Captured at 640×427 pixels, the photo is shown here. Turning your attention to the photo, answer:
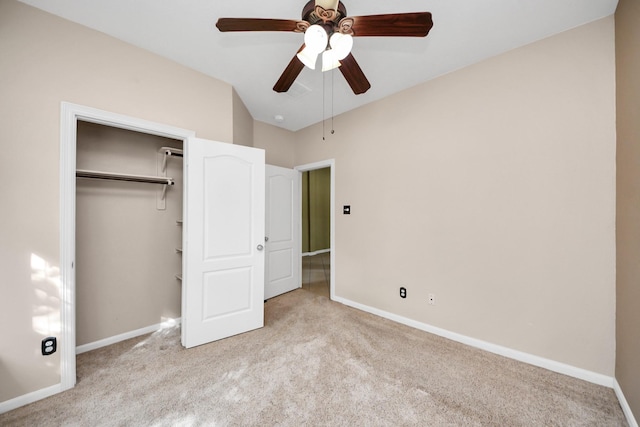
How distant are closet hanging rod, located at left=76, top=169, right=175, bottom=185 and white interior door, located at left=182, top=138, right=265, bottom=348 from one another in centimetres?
43

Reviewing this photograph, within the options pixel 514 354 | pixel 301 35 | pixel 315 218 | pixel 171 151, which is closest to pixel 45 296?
pixel 171 151

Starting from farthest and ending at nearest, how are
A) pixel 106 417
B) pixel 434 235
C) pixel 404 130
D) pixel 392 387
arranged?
pixel 404 130
pixel 434 235
pixel 392 387
pixel 106 417

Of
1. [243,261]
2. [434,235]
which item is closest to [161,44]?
[243,261]

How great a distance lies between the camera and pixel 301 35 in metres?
2.03

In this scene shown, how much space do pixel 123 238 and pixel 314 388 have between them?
233cm

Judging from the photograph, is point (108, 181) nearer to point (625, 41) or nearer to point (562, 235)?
point (562, 235)

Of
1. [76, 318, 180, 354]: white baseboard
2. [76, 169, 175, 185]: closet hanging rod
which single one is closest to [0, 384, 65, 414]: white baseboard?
[76, 318, 180, 354]: white baseboard

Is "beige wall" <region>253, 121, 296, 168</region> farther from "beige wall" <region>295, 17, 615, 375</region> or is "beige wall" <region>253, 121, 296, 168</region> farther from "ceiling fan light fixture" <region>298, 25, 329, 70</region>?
"ceiling fan light fixture" <region>298, 25, 329, 70</region>

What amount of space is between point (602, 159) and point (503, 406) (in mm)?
1887

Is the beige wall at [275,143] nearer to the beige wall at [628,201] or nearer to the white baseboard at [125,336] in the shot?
the white baseboard at [125,336]

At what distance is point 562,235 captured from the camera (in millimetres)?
1910

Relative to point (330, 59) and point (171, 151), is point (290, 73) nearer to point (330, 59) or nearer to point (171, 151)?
point (330, 59)

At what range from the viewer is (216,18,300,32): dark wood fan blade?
133 centimetres

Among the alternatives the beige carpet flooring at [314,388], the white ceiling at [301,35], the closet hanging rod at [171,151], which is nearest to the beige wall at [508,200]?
the white ceiling at [301,35]
